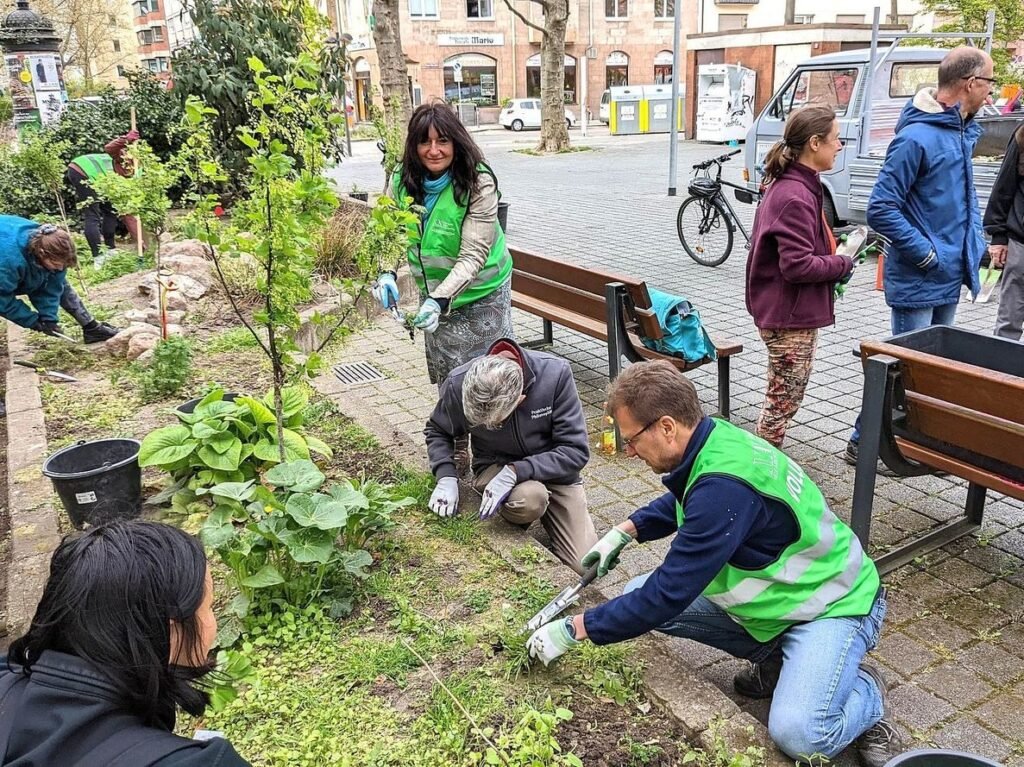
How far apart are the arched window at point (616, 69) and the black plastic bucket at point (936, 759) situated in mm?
45714

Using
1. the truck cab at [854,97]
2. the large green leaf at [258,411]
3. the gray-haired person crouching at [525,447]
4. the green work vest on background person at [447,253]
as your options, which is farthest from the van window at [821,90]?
the large green leaf at [258,411]

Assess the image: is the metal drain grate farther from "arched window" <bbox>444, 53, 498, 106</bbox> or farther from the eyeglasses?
"arched window" <bbox>444, 53, 498, 106</bbox>

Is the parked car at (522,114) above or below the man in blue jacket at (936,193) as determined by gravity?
above

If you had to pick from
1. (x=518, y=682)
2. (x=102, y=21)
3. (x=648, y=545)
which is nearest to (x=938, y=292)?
(x=648, y=545)

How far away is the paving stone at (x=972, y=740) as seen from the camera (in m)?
2.40

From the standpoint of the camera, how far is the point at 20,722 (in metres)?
1.28

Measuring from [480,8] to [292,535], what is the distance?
4414cm

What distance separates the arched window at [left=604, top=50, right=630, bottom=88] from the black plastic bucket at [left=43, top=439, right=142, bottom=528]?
44065mm

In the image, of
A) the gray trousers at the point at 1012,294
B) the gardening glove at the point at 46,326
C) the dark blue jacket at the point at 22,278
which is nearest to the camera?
the gray trousers at the point at 1012,294

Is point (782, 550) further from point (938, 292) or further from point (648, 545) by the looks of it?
point (938, 292)

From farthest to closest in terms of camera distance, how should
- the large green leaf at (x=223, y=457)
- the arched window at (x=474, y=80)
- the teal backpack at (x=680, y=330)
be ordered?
the arched window at (x=474, y=80) → the teal backpack at (x=680, y=330) → the large green leaf at (x=223, y=457)

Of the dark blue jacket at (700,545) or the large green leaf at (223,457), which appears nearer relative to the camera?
the dark blue jacket at (700,545)

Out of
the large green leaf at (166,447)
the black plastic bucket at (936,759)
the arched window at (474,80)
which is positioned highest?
the arched window at (474,80)

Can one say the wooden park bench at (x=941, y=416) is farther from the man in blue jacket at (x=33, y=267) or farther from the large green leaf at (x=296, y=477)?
the man in blue jacket at (x=33, y=267)
